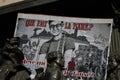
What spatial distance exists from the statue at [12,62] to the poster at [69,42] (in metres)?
0.30

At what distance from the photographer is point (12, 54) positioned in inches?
312

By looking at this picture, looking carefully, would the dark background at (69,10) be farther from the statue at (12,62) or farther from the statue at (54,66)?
the statue at (54,66)

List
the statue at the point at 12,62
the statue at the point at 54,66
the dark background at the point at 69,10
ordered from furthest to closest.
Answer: the dark background at the point at 69,10
the statue at the point at 12,62
the statue at the point at 54,66

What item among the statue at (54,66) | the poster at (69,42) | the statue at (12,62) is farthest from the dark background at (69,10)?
the statue at (54,66)

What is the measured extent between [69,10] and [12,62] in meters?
1.72

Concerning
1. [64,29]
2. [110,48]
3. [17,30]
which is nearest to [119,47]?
[110,48]

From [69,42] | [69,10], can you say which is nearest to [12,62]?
[69,42]

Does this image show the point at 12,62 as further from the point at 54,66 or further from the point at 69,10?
the point at 69,10

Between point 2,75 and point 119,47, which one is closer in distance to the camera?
point 2,75

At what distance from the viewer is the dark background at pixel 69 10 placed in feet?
29.6

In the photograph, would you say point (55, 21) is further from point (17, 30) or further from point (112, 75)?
point (112, 75)

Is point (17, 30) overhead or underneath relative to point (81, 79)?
overhead

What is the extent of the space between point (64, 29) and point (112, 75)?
39.6 inches

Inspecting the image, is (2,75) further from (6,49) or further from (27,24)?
(27,24)
